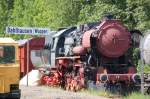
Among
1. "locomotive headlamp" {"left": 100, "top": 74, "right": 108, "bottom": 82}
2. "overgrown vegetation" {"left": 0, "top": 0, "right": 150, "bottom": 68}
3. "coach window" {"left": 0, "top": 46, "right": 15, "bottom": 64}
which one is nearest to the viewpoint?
"coach window" {"left": 0, "top": 46, "right": 15, "bottom": 64}

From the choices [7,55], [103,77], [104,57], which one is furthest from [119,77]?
[7,55]

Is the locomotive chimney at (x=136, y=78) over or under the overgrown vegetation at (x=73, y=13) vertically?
under

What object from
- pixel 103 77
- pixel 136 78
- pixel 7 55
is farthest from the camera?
pixel 136 78

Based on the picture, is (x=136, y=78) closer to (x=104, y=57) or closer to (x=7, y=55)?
(x=104, y=57)

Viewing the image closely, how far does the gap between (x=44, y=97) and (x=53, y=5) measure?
70.6 feet

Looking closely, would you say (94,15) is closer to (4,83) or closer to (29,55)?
(29,55)

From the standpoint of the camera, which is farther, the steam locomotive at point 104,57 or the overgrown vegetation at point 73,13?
the overgrown vegetation at point 73,13

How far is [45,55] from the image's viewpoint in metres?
29.0

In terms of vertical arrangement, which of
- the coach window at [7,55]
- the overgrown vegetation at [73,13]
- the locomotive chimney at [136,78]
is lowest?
the locomotive chimney at [136,78]

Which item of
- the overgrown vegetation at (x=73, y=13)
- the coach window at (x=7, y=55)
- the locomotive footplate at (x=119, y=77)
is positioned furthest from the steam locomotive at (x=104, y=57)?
the coach window at (x=7, y=55)

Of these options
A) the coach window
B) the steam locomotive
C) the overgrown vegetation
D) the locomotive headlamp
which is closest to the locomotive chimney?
the steam locomotive

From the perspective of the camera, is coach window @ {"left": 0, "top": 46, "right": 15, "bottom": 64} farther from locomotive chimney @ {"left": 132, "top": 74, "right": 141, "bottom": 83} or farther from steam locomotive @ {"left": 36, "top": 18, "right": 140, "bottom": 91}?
locomotive chimney @ {"left": 132, "top": 74, "right": 141, "bottom": 83}

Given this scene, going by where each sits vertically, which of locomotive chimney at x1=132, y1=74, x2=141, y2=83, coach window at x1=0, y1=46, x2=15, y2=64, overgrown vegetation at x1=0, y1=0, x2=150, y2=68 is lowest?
locomotive chimney at x1=132, y1=74, x2=141, y2=83

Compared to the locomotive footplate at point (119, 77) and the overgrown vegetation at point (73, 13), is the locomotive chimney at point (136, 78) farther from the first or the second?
the overgrown vegetation at point (73, 13)
